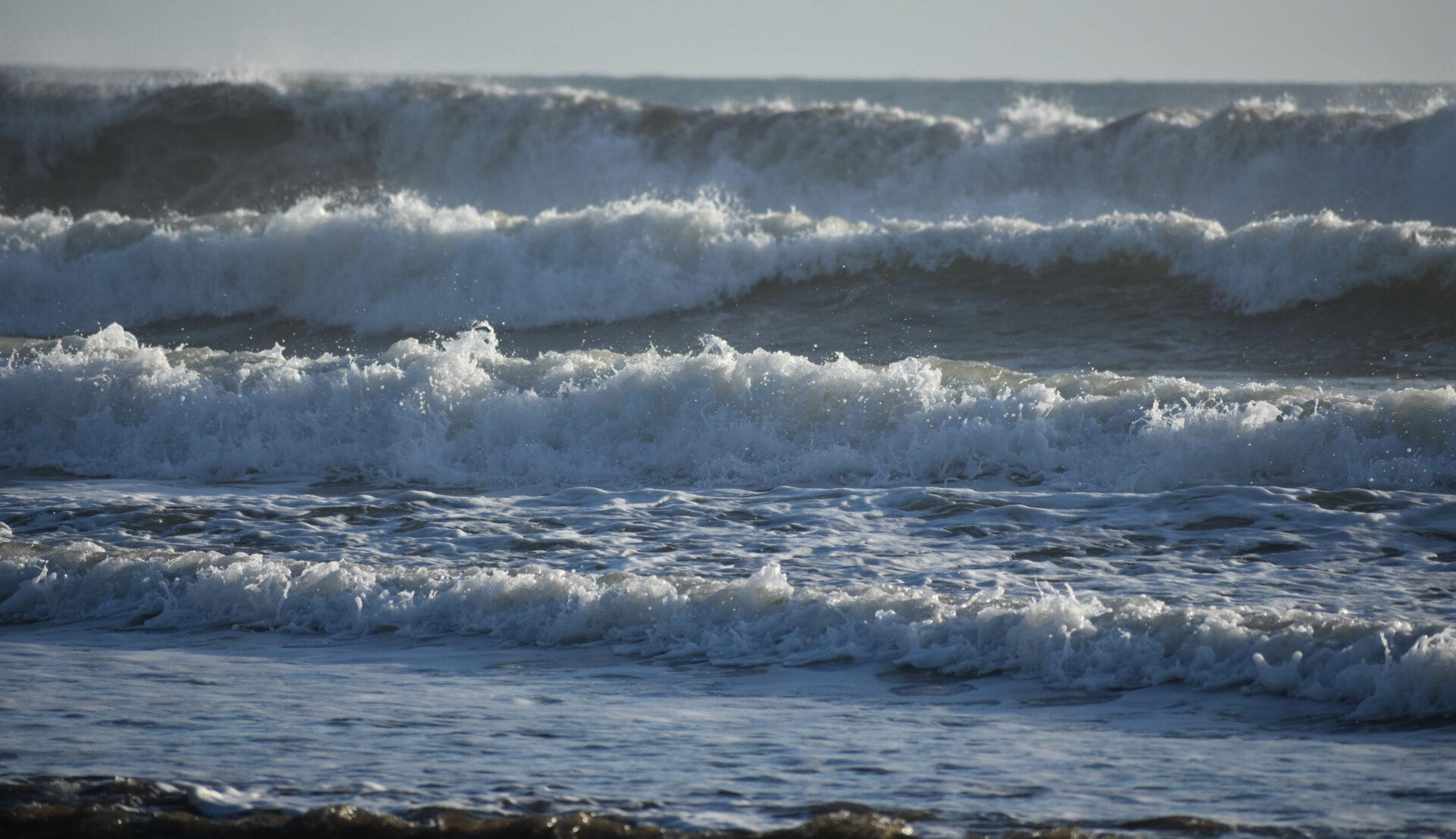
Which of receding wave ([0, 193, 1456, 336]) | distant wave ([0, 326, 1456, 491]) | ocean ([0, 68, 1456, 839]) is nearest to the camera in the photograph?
ocean ([0, 68, 1456, 839])

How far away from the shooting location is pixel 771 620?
5.02m

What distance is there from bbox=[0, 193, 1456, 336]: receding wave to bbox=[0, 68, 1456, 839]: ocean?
0.19 feet

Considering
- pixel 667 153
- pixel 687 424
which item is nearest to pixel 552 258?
pixel 687 424

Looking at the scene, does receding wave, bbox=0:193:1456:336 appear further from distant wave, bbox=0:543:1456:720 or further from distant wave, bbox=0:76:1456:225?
distant wave, bbox=0:543:1456:720

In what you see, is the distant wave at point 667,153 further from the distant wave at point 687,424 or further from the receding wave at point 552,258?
the distant wave at point 687,424

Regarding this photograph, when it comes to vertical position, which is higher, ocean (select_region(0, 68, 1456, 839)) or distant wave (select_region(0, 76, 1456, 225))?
distant wave (select_region(0, 76, 1456, 225))

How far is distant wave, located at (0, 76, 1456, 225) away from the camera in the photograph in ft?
70.4

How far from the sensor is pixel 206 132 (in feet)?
86.3

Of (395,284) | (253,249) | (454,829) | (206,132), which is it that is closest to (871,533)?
(454,829)

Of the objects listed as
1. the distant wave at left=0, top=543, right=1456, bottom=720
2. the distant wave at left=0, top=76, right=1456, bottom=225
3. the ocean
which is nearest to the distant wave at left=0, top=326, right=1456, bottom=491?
the ocean

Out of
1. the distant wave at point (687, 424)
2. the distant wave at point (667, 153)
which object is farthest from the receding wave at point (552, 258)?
the distant wave at point (667, 153)

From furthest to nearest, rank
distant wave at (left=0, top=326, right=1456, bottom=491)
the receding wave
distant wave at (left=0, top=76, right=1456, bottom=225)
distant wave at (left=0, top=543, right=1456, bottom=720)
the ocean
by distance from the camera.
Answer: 1. distant wave at (left=0, top=76, right=1456, bottom=225)
2. the receding wave
3. distant wave at (left=0, top=326, right=1456, bottom=491)
4. distant wave at (left=0, top=543, right=1456, bottom=720)
5. the ocean

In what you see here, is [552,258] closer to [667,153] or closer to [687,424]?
[687,424]

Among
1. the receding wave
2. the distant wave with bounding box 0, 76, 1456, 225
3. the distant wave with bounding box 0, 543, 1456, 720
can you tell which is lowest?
the distant wave with bounding box 0, 543, 1456, 720
